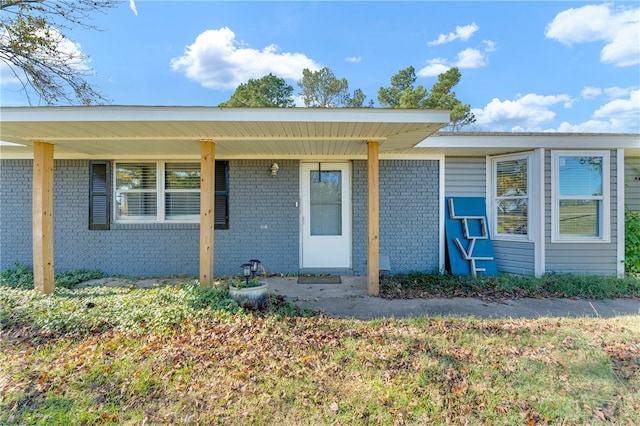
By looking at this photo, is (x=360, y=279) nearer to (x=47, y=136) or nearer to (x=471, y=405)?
(x=471, y=405)

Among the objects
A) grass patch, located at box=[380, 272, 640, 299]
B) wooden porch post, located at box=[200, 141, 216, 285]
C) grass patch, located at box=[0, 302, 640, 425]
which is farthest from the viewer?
grass patch, located at box=[380, 272, 640, 299]

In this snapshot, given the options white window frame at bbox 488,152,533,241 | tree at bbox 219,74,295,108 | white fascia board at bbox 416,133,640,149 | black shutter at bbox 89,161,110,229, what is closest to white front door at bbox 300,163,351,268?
white fascia board at bbox 416,133,640,149

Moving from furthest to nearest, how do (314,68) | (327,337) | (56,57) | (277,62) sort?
(314,68) → (277,62) → (56,57) → (327,337)

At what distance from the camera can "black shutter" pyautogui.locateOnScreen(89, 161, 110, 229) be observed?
20.4 feet

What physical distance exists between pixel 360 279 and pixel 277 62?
15.2 m

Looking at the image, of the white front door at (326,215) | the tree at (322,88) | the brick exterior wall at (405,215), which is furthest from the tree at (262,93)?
the brick exterior wall at (405,215)

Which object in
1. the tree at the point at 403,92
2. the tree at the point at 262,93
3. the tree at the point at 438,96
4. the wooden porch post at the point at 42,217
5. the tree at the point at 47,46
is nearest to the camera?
the wooden porch post at the point at 42,217

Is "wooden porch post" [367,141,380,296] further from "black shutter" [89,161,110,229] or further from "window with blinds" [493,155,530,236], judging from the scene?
"black shutter" [89,161,110,229]

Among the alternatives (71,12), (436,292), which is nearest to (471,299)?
(436,292)

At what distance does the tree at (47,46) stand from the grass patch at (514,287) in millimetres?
6946

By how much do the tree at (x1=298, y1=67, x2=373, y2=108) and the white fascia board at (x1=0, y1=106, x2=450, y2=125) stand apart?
53.8 ft

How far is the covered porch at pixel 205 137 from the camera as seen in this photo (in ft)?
12.5

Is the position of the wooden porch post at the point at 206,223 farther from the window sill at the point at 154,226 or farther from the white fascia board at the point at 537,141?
the white fascia board at the point at 537,141

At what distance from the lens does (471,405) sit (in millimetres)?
2166
